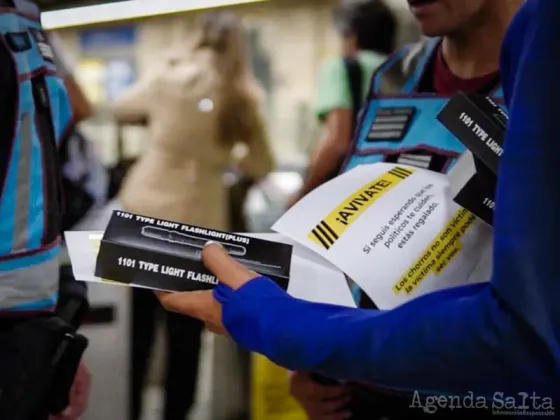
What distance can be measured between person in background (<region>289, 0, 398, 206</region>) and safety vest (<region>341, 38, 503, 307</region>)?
11 cm

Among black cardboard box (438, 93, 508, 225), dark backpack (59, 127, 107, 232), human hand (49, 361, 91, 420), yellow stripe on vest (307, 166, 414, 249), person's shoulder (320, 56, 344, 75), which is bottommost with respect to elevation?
human hand (49, 361, 91, 420)

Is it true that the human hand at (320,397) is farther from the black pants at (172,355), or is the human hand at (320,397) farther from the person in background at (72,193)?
the black pants at (172,355)

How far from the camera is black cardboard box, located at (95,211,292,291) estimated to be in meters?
0.61

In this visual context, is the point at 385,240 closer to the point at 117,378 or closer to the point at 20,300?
the point at 20,300

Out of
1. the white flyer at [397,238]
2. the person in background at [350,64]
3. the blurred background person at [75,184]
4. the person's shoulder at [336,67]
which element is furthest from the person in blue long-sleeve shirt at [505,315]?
the person's shoulder at [336,67]

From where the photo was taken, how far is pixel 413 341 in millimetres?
450

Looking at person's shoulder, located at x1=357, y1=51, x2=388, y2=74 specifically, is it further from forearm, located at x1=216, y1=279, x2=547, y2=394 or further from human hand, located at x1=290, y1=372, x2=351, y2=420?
forearm, located at x1=216, y1=279, x2=547, y2=394

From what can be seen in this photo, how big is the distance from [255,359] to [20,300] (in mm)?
780

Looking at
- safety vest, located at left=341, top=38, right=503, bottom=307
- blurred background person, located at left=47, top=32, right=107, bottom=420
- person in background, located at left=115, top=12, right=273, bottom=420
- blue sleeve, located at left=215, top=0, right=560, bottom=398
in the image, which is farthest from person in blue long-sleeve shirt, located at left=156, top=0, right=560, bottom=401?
person in background, located at left=115, top=12, right=273, bottom=420

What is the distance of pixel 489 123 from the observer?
A: 0.58 meters

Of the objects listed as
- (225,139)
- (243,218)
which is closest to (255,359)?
(243,218)

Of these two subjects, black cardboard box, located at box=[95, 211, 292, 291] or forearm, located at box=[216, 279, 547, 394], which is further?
black cardboard box, located at box=[95, 211, 292, 291]

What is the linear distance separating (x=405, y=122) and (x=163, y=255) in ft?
1.11

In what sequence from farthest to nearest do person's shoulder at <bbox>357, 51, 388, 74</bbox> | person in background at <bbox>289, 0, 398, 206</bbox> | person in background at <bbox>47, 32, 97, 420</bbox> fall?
1. person's shoulder at <bbox>357, 51, 388, 74</bbox>
2. person in background at <bbox>289, 0, 398, 206</bbox>
3. person in background at <bbox>47, 32, 97, 420</bbox>
